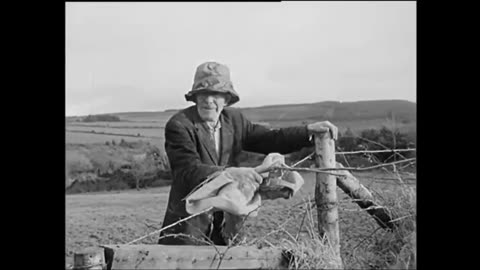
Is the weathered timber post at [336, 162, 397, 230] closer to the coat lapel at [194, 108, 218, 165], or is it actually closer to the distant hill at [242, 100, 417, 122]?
the distant hill at [242, 100, 417, 122]

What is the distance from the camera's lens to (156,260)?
2.63m

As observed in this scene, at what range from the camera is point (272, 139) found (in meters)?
2.94

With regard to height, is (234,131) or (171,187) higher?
(234,131)

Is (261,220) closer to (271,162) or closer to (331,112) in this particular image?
(271,162)

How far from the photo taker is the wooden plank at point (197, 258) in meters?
2.60

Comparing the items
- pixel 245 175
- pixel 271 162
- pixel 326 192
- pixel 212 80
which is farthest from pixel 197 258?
pixel 212 80

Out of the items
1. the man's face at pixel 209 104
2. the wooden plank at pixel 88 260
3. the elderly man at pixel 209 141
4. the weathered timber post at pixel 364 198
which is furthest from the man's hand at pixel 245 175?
the wooden plank at pixel 88 260

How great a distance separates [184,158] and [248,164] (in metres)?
0.27

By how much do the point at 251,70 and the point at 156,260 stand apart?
0.85m
